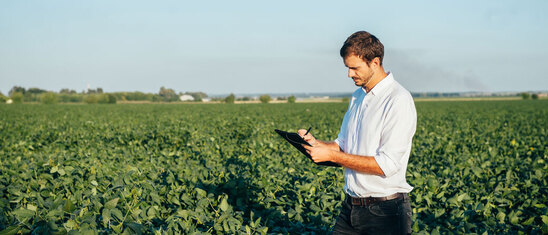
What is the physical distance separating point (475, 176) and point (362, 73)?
4234mm

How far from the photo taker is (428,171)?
6242mm

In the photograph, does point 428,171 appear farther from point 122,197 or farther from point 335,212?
point 122,197

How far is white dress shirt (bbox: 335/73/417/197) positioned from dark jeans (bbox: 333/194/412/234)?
8 cm

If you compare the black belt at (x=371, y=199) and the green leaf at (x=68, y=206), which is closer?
the black belt at (x=371, y=199)

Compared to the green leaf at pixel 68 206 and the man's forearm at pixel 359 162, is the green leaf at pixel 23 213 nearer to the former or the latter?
the green leaf at pixel 68 206

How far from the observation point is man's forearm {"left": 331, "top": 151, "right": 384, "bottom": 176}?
7.57ft

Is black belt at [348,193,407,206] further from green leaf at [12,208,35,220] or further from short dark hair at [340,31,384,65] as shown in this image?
green leaf at [12,208,35,220]

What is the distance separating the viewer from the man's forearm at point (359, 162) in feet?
7.57

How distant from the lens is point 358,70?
8.09ft

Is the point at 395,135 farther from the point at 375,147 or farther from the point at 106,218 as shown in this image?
the point at 106,218

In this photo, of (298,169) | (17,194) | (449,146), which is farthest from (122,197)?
(449,146)

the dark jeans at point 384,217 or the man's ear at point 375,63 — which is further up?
the man's ear at point 375,63

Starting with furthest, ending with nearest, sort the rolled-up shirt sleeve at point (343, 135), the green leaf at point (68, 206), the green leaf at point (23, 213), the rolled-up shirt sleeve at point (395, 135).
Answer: the rolled-up shirt sleeve at point (343, 135)
the green leaf at point (68, 206)
the green leaf at point (23, 213)
the rolled-up shirt sleeve at point (395, 135)

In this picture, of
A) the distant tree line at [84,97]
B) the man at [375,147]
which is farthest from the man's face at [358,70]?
the distant tree line at [84,97]
